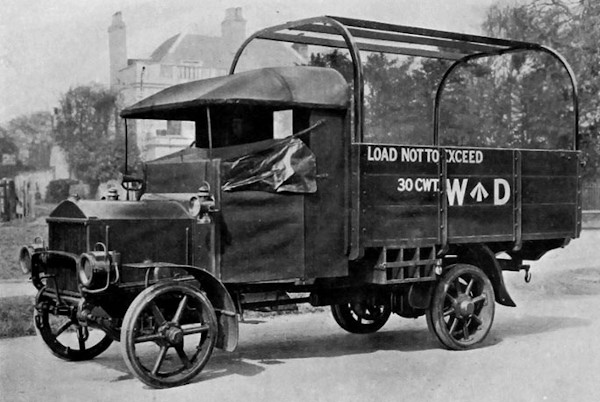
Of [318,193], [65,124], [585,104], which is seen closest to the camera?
[318,193]

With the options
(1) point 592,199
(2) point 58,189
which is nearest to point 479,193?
(1) point 592,199

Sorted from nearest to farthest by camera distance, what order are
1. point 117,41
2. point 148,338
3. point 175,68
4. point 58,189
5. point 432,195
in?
1. point 148,338
2. point 432,195
3. point 117,41
4. point 175,68
5. point 58,189

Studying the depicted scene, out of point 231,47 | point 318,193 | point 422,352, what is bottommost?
point 422,352

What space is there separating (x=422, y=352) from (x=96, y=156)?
96.7 feet

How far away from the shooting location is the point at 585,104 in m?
23.5

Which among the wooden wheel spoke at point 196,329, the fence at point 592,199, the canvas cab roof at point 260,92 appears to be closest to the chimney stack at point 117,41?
the canvas cab roof at point 260,92

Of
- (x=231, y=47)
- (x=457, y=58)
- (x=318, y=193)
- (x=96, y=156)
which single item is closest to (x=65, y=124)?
(x=96, y=156)

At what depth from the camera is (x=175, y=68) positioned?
108 ft

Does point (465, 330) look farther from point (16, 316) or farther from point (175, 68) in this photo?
point (175, 68)

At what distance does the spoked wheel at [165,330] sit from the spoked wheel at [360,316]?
2.73m

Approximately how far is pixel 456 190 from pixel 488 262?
3.24ft

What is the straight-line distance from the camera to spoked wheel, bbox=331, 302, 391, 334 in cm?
948

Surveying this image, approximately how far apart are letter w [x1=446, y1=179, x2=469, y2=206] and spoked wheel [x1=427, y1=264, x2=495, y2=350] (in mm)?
680

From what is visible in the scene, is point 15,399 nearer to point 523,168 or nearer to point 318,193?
point 318,193
